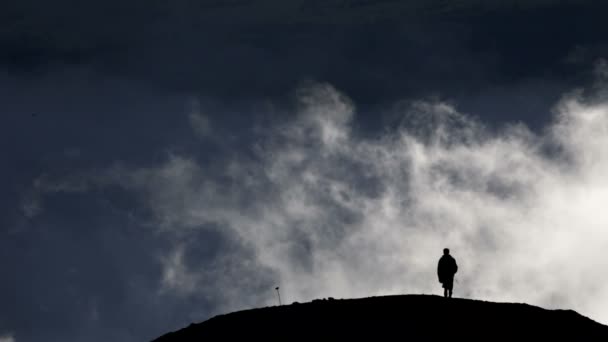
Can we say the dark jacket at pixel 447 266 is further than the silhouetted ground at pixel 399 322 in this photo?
Yes

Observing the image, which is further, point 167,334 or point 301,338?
point 167,334

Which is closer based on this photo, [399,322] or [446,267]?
[399,322]

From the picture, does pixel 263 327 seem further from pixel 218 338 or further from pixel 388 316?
pixel 388 316

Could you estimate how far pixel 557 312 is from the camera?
47.5 meters

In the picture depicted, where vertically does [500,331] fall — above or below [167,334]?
below

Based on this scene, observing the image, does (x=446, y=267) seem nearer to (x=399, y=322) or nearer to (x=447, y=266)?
(x=447, y=266)

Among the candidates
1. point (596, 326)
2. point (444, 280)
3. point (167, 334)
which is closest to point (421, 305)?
point (444, 280)

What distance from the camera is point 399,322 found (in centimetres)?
4438

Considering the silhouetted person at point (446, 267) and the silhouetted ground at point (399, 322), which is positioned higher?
the silhouetted person at point (446, 267)

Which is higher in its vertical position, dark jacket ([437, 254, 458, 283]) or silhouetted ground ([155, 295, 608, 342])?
dark jacket ([437, 254, 458, 283])

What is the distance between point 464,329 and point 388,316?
3.60 meters

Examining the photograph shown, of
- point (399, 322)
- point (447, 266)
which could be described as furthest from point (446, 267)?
point (399, 322)

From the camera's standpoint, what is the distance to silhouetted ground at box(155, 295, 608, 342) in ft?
142

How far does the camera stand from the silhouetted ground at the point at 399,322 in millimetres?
43250
